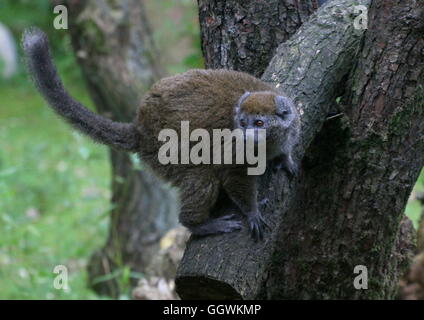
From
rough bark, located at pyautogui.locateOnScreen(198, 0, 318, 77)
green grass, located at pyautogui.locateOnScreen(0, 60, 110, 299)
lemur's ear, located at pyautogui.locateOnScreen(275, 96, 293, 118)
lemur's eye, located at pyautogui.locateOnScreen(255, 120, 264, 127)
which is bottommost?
green grass, located at pyautogui.locateOnScreen(0, 60, 110, 299)

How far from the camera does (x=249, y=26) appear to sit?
10.8 ft

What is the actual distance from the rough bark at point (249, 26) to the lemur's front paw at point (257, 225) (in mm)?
981

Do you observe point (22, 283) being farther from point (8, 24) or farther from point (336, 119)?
point (8, 24)

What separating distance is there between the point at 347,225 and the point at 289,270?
474 mm

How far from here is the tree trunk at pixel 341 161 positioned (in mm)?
2850

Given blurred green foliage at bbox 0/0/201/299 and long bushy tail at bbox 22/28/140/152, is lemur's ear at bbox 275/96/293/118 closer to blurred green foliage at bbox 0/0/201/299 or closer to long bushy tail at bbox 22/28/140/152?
long bushy tail at bbox 22/28/140/152

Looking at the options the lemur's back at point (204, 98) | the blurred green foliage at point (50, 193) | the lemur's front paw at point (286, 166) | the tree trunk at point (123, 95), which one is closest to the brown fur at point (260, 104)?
the lemur's back at point (204, 98)

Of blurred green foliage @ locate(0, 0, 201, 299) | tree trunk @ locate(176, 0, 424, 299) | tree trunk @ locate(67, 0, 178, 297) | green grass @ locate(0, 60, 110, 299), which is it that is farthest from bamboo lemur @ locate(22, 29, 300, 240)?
tree trunk @ locate(67, 0, 178, 297)

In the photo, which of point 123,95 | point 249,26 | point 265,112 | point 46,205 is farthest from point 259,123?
point 46,205

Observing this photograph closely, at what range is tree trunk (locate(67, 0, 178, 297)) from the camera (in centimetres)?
530

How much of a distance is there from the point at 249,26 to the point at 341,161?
875mm

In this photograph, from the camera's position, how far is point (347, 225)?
3123 millimetres

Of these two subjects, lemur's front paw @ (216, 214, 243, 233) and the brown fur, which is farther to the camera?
the brown fur

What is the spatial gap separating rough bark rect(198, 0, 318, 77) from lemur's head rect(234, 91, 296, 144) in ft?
1.14
